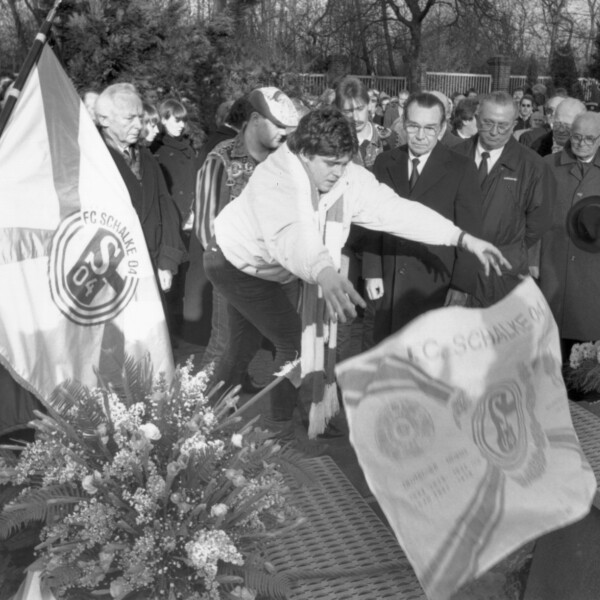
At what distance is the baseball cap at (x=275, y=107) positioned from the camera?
4.52 meters

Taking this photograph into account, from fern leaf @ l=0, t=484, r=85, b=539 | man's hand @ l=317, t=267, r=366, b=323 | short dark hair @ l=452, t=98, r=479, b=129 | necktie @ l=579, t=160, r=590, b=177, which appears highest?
short dark hair @ l=452, t=98, r=479, b=129

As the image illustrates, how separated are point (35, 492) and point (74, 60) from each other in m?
6.48

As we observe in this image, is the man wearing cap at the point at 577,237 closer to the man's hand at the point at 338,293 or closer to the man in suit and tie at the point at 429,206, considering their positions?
the man in suit and tie at the point at 429,206

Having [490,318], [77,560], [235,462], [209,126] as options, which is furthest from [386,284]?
[209,126]

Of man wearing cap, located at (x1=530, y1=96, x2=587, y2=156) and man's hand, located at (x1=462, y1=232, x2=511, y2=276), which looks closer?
man's hand, located at (x1=462, y1=232, x2=511, y2=276)

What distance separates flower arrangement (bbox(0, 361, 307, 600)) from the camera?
2.11 m

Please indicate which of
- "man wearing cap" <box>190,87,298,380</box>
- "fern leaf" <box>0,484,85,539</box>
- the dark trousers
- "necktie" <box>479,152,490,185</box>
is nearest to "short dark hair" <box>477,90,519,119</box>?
"necktie" <box>479,152,490,185</box>

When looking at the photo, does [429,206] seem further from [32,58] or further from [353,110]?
[32,58]

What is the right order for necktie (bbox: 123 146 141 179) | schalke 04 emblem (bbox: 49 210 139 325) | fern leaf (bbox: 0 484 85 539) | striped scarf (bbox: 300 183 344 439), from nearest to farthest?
fern leaf (bbox: 0 484 85 539) → schalke 04 emblem (bbox: 49 210 139 325) → striped scarf (bbox: 300 183 344 439) → necktie (bbox: 123 146 141 179)

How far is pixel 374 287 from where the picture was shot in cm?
480

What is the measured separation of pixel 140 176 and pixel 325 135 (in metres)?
1.83

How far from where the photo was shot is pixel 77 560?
2.15 metres

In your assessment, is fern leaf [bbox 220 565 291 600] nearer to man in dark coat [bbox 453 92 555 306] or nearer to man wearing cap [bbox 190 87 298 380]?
man wearing cap [bbox 190 87 298 380]

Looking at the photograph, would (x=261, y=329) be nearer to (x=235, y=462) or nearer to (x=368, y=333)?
(x=368, y=333)
